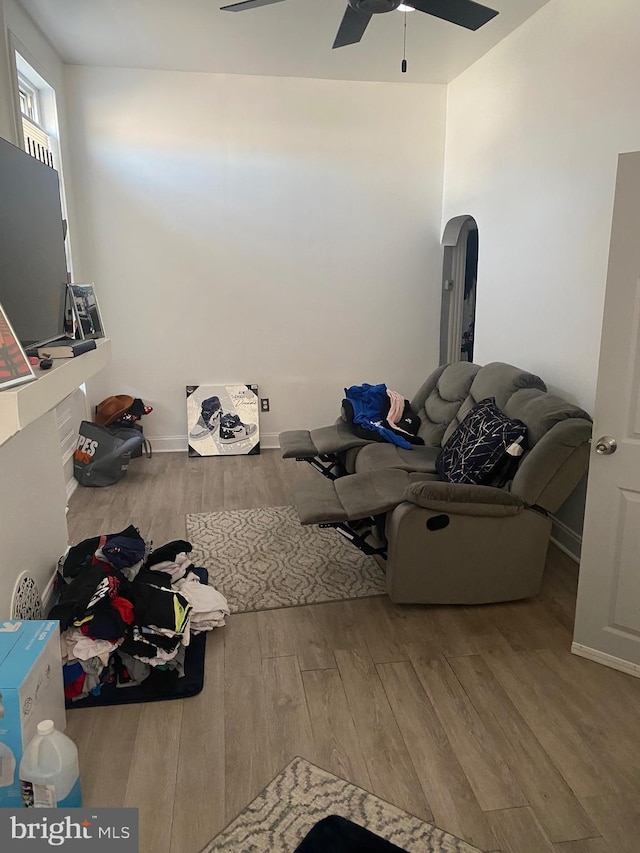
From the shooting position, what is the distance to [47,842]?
1.33m

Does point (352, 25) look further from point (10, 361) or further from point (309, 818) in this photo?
point (309, 818)

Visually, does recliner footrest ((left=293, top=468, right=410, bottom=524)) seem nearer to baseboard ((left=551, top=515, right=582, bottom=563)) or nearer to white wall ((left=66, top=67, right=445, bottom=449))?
baseboard ((left=551, top=515, right=582, bottom=563))

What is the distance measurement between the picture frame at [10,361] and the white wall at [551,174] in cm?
264

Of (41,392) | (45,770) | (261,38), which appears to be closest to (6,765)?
(45,770)

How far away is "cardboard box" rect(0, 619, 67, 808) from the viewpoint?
5.60 feet

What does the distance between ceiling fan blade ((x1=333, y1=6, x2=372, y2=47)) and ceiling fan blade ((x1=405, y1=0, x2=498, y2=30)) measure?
231 millimetres

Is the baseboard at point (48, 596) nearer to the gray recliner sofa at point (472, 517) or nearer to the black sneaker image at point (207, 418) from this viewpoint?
the gray recliner sofa at point (472, 517)

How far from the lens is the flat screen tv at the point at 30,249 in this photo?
204 centimetres

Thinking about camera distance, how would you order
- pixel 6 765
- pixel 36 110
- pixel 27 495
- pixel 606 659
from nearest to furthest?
pixel 6 765 → pixel 606 659 → pixel 27 495 → pixel 36 110

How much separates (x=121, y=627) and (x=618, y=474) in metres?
1.88

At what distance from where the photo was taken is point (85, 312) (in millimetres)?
2965

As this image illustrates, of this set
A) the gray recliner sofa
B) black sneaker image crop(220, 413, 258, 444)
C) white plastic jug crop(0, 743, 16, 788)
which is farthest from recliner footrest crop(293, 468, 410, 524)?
black sneaker image crop(220, 413, 258, 444)

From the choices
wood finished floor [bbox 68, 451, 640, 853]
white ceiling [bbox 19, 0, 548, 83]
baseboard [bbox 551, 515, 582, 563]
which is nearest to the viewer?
wood finished floor [bbox 68, 451, 640, 853]

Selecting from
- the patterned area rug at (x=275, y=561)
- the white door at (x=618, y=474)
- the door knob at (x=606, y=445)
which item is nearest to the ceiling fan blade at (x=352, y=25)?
the white door at (x=618, y=474)
